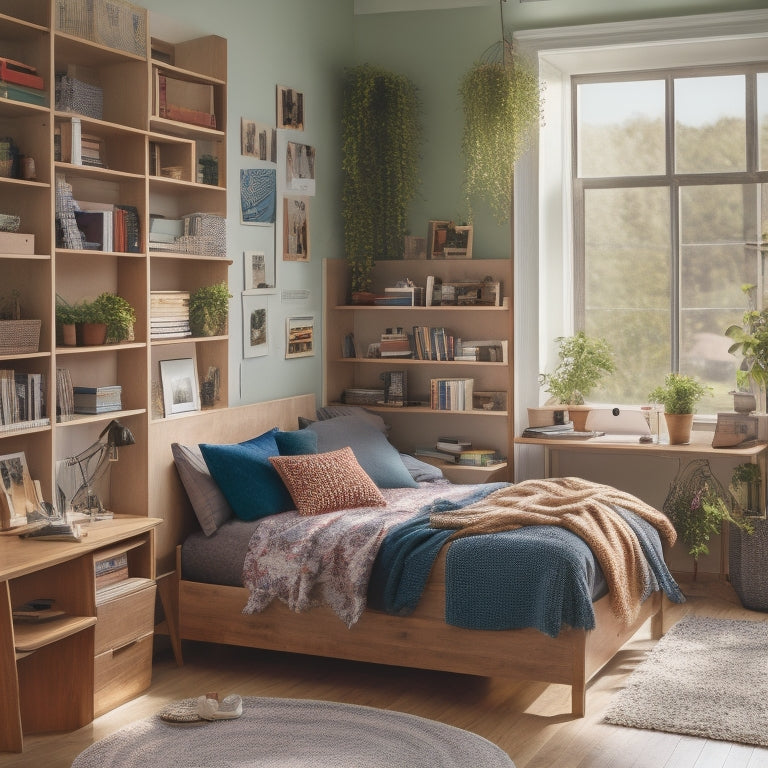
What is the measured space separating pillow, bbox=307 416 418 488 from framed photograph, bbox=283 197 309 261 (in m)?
0.90

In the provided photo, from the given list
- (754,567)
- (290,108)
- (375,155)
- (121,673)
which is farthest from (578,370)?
(121,673)

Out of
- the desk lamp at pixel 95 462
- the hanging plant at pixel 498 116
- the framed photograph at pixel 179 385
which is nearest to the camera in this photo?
the desk lamp at pixel 95 462

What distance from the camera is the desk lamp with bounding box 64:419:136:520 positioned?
416cm

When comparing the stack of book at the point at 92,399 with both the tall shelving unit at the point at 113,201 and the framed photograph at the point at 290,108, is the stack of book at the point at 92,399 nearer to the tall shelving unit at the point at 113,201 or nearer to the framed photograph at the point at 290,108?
the tall shelving unit at the point at 113,201

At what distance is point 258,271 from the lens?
5.32 metres

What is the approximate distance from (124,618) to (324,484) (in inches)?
40.9

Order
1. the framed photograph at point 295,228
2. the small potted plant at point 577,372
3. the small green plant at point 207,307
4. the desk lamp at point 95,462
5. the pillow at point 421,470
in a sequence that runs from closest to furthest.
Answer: the desk lamp at point 95,462
the small green plant at point 207,307
the pillow at point 421,470
the framed photograph at point 295,228
the small potted plant at point 577,372

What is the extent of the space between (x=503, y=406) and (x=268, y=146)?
1.87 metres

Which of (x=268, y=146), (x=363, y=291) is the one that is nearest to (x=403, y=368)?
(x=363, y=291)

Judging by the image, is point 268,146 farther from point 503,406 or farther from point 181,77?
point 503,406

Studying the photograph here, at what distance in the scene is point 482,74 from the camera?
5.77 meters

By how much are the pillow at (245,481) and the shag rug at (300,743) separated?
90cm

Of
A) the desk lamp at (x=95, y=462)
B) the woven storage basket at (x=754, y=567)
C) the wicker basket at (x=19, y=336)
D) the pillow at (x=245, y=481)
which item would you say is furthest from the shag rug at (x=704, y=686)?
the wicker basket at (x=19, y=336)

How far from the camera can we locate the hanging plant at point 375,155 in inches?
235
